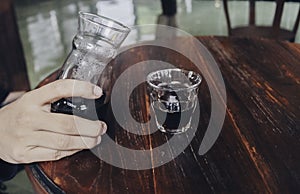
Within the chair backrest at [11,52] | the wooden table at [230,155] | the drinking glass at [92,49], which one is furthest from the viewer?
the chair backrest at [11,52]

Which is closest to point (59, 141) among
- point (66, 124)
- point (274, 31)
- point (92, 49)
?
point (66, 124)

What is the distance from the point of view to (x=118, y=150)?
3.09 ft

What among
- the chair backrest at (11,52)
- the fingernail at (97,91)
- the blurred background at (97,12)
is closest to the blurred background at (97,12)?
the blurred background at (97,12)

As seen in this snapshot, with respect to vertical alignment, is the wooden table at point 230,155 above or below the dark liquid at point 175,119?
below

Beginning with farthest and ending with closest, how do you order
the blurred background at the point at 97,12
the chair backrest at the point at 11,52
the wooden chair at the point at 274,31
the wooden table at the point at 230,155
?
the blurred background at the point at 97,12
the chair backrest at the point at 11,52
the wooden chair at the point at 274,31
the wooden table at the point at 230,155

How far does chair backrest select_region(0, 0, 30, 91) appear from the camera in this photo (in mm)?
2672

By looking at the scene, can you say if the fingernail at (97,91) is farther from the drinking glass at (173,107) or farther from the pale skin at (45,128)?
the drinking glass at (173,107)

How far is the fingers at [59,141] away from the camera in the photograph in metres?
0.86

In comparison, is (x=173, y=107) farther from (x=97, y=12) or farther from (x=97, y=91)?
(x=97, y=12)

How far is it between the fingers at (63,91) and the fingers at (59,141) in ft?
0.26

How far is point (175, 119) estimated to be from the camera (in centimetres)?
99

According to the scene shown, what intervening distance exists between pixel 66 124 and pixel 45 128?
4 cm

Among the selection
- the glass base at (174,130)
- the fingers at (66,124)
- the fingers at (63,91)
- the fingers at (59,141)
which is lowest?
the glass base at (174,130)

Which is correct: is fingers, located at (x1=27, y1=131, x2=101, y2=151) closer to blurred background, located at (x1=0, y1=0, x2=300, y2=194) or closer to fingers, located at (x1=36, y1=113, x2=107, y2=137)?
fingers, located at (x1=36, y1=113, x2=107, y2=137)
